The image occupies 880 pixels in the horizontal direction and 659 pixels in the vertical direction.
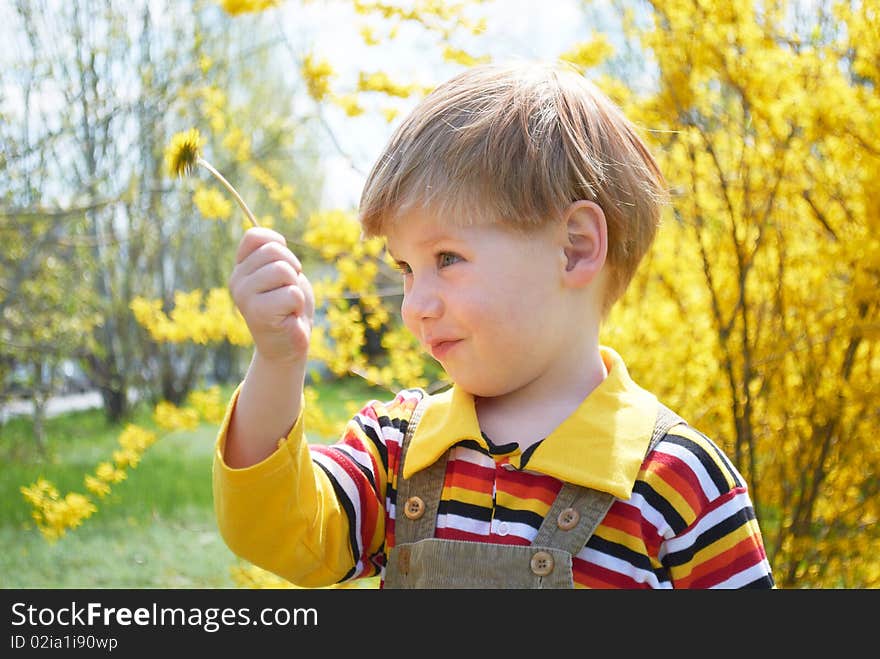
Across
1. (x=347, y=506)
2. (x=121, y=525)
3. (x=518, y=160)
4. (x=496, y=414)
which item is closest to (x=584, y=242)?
(x=518, y=160)

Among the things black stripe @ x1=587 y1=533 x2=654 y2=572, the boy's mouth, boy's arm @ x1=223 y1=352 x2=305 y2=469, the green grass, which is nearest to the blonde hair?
the boy's mouth

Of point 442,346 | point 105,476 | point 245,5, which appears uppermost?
point 245,5

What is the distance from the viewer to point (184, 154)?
1.07 meters

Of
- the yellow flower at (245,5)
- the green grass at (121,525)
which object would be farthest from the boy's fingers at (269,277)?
the green grass at (121,525)

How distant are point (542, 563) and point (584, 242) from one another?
41 centimetres

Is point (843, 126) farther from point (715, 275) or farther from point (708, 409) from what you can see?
point (708, 409)

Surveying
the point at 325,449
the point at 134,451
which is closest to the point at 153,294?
the point at 134,451

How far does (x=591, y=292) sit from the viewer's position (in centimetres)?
121

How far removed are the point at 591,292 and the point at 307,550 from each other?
1.61 feet

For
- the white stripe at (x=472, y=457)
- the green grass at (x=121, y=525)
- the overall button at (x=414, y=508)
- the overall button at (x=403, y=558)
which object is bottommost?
the green grass at (x=121, y=525)

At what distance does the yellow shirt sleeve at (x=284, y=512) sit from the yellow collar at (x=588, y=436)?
120 millimetres

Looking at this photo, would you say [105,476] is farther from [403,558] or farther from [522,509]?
[522,509]

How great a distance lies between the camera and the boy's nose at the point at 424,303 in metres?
1.09

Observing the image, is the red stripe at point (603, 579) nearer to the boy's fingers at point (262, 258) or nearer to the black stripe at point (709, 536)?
the black stripe at point (709, 536)
